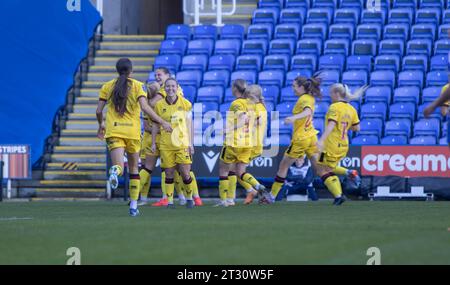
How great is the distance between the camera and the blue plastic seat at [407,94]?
26.4m

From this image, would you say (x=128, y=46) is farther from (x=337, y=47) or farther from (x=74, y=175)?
(x=337, y=47)

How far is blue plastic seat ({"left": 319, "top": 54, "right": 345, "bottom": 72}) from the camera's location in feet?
91.1

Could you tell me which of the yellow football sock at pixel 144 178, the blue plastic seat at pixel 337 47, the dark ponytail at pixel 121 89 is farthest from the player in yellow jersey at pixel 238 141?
the blue plastic seat at pixel 337 47

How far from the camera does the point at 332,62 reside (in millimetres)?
27891

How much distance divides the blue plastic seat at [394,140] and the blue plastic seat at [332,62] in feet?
10.2

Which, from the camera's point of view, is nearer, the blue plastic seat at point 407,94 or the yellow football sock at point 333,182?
the yellow football sock at point 333,182

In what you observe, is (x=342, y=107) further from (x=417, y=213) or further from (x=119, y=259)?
(x=119, y=259)

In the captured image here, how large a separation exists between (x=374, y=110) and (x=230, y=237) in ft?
50.1

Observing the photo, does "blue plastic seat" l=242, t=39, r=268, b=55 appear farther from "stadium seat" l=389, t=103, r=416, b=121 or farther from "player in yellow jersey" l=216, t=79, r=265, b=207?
"player in yellow jersey" l=216, t=79, r=265, b=207

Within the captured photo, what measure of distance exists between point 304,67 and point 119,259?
1899cm

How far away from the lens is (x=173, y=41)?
29812mm

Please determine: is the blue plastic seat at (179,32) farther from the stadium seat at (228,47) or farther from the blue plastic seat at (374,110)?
the blue plastic seat at (374,110)

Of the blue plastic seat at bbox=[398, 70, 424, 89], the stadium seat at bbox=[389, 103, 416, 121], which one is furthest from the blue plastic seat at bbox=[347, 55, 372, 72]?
the stadium seat at bbox=[389, 103, 416, 121]

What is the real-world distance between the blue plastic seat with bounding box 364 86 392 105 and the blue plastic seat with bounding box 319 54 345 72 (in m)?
1.21
